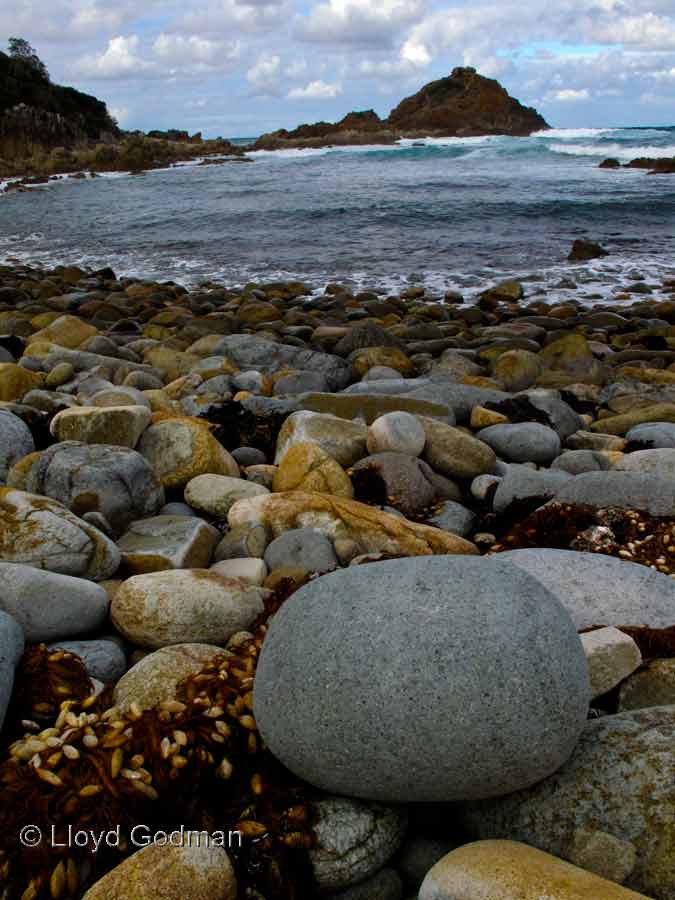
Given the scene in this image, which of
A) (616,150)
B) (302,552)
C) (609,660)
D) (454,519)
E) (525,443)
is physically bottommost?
(454,519)

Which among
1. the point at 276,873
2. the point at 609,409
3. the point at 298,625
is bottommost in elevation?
the point at 609,409

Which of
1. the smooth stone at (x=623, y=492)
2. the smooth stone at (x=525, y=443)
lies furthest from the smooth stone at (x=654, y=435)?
the smooth stone at (x=623, y=492)

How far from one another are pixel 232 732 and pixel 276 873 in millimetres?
505

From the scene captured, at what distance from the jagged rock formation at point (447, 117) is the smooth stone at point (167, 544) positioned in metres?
90.7

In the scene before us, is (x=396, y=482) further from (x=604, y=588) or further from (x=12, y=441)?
(x=12, y=441)

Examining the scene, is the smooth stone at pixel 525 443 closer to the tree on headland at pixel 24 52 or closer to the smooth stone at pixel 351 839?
the smooth stone at pixel 351 839

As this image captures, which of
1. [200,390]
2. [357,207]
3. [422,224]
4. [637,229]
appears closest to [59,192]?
[357,207]

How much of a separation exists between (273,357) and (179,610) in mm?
5928

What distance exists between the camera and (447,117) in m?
95.2

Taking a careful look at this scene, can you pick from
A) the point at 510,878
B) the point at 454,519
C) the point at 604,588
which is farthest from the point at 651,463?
the point at 510,878

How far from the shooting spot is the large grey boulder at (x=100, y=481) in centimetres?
443

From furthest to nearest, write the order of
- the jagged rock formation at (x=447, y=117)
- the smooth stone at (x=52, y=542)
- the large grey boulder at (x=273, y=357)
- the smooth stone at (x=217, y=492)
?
the jagged rock formation at (x=447, y=117) < the large grey boulder at (x=273, y=357) < the smooth stone at (x=217, y=492) < the smooth stone at (x=52, y=542)

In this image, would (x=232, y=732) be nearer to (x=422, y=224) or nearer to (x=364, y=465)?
(x=364, y=465)

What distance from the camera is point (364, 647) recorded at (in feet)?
7.29
